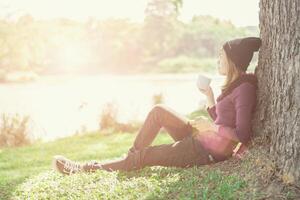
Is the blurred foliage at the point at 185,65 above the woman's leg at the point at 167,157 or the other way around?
the other way around

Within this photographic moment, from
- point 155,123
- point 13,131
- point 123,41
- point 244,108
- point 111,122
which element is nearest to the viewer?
point 244,108

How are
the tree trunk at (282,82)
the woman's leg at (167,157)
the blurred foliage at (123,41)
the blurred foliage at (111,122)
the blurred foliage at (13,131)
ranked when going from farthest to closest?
the blurred foliage at (123,41)
the blurred foliage at (111,122)
the blurred foliage at (13,131)
the woman's leg at (167,157)
the tree trunk at (282,82)

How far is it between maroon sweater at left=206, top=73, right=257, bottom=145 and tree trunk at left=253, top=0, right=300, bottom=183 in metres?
0.12

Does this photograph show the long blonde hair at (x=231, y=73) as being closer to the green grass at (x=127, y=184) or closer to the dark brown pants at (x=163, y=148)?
the dark brown pants at (x=163, y=148)

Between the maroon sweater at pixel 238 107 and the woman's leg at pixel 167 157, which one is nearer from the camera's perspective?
the maroon sweater at pixel 238 107

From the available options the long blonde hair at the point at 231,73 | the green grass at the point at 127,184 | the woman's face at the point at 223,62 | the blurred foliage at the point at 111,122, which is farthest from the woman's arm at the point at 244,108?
the blurred foliage at the point at 111,122

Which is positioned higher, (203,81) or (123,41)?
(203,81)

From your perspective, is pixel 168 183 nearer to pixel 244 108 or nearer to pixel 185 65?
pixel 244 108

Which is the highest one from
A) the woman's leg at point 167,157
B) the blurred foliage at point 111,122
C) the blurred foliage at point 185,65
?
the woman's leg at point 167,157

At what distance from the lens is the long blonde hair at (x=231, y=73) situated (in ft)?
13.9

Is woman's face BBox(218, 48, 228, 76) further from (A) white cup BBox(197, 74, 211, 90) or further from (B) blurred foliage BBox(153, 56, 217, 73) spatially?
(B) blurred foliage BBox(153, 56, 217, 73)

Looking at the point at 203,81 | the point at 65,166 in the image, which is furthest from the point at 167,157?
the point at 65,166

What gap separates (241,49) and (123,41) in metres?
20.1

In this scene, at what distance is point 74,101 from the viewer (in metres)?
14.4
